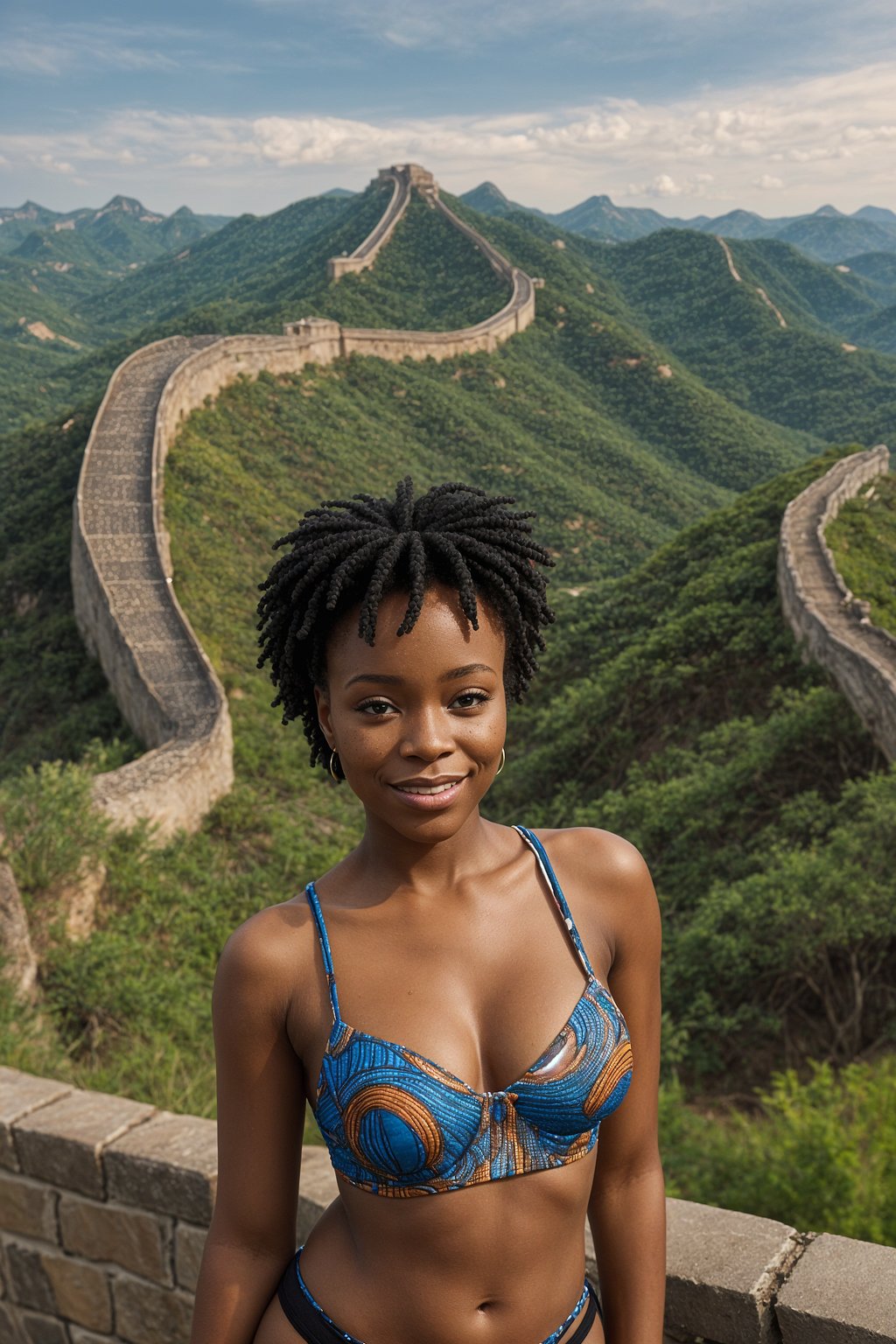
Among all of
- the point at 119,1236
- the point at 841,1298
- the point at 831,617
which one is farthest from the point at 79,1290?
the point at 831,617

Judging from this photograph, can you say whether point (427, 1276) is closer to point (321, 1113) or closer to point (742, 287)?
point (321, 1113)

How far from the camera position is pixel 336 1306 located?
173 centimetres

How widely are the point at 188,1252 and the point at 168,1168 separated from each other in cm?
32

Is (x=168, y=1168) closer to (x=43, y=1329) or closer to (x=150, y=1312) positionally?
(x=150, y=1312)

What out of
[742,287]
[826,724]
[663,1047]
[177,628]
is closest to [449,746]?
[663,1047]

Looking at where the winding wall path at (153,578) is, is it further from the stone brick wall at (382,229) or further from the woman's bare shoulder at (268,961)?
the stone brick wall at (382,229)

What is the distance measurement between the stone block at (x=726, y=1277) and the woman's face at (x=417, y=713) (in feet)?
4.37

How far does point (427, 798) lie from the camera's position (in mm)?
1747

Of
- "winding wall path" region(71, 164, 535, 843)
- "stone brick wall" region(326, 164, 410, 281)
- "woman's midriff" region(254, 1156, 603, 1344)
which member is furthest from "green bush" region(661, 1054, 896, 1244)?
"stone brick wall" region(326, 164, 410, 281)

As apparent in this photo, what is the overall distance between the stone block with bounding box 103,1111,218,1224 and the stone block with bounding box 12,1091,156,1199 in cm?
6

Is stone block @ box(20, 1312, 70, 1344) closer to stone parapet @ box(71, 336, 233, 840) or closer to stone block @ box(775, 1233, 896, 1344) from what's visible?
stone block @ box(775, 1233, 896, 1344)

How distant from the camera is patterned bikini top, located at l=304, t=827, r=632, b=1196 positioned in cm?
163

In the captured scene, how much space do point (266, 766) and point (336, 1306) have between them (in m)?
14.6

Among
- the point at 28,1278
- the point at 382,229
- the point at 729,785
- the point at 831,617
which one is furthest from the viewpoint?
the point at 382,229
